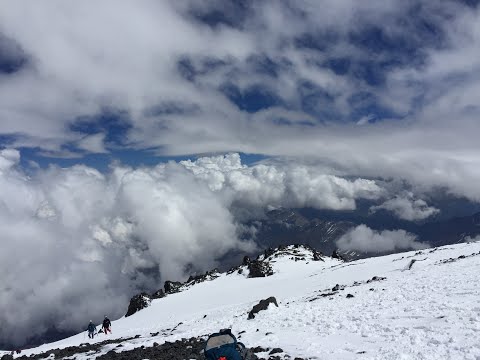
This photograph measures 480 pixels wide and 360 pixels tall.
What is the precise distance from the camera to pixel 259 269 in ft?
254

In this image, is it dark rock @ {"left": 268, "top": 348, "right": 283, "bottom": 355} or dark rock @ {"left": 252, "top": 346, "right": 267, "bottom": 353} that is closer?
dark rock @ {"left": 268, "top": 348, "right": 283, "bottom": 355}

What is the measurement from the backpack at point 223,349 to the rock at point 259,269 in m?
64.5

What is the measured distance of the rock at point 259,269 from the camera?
2999 inches

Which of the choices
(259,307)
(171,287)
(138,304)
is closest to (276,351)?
(259,307)

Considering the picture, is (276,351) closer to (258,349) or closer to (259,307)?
(258,349)

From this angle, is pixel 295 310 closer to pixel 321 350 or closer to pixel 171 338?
pixel 171 338

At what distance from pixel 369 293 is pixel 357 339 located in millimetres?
14331

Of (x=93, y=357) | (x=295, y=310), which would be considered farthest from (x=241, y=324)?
(x=93, y=357)

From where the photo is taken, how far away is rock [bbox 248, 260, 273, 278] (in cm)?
7616

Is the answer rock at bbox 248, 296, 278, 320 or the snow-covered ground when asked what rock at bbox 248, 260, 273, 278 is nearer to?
the snow-covered ground

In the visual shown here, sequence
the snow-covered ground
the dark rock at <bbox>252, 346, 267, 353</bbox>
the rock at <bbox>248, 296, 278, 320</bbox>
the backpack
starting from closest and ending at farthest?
the backpack < the snow-covered ground < the dark rock at <bbox>252, 346, 267, 353</bbox> < the rock at <bbox>248, 296, 278, 320</bbox>

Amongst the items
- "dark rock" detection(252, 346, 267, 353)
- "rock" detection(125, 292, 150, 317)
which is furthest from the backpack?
"rock" detection(125, 292, 150, 317)

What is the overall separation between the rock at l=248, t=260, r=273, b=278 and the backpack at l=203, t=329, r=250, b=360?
6447 cm

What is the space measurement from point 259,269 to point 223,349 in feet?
219
